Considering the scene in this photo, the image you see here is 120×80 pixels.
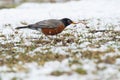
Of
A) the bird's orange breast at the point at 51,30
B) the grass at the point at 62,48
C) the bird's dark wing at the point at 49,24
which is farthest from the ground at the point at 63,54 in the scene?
the bird's dark wing at the point at 49,24

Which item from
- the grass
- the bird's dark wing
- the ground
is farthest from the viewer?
the bird's dark wing

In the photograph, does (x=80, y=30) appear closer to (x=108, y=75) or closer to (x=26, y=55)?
(x=26, y=55)

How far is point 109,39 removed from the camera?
12023mm

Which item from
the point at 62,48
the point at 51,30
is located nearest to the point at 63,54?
the point at 62,48

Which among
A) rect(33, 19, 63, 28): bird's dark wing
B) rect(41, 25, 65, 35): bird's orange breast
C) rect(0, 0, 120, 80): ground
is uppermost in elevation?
rect(33, 19, 63, 28): bird's dark wing

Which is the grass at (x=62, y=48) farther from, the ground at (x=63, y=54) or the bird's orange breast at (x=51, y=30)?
the bird's orange breast at (x=51, y=30)

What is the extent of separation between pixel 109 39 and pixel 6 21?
6.99 meters

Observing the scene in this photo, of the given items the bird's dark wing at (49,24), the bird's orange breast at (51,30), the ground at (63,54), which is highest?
the bird's dark wing at (49,24)

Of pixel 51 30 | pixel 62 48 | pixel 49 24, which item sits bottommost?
pixel 62 48

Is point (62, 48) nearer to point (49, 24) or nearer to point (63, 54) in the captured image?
point (63, 54)

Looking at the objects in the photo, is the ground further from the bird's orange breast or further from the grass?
the bird's orange breast

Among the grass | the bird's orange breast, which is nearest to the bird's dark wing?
Answer: the bird's orange breast

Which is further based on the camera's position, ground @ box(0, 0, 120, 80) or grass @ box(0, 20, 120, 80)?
grass @ box(0, 20, 120, 80)

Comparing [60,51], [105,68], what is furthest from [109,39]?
[105,68]
